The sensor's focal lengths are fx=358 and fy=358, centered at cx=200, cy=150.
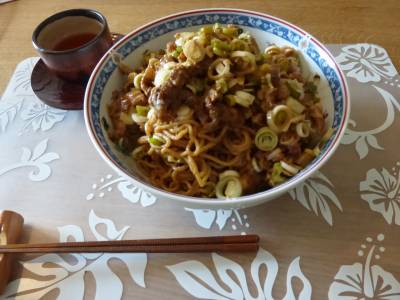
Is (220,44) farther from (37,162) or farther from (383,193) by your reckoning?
(37,162)

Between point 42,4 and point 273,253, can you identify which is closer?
point 273,253

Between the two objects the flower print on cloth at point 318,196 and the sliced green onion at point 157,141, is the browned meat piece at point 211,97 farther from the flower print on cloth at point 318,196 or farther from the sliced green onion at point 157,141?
the flower print on cloth at point 318,196

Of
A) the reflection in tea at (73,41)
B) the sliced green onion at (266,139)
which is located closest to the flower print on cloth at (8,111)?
the reflection in tea at (73,41)

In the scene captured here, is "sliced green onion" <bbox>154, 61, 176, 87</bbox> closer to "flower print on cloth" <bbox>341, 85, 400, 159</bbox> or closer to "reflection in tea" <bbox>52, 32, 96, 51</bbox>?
"reflection in tea" <bbox>52, 32, 96, 51</bbox>

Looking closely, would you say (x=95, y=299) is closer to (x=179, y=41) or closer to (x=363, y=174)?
(x=179, y=41)

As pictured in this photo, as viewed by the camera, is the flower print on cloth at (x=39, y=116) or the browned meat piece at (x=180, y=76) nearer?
the browned meat piece at (x=180, y=76)

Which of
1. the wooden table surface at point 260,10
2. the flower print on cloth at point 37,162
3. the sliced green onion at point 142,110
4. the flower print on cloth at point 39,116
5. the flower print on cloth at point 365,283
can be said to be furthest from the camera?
the wooden table surface at point 260,10

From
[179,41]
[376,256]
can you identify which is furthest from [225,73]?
[376,256]
